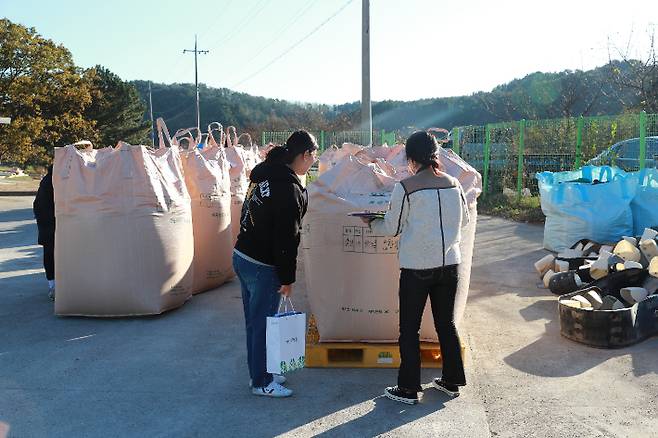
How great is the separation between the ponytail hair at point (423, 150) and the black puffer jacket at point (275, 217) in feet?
2.19

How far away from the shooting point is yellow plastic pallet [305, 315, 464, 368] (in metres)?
4.06

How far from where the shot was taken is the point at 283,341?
11.5 feet

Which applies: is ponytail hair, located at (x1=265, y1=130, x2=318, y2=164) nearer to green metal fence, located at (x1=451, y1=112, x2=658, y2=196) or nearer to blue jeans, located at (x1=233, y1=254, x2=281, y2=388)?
blue jeans, located at (x1=233, y1=254, x2=281, y2=388)

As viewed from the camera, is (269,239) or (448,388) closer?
(269,239)

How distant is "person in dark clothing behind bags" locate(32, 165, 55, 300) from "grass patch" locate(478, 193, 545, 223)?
7.86 meters

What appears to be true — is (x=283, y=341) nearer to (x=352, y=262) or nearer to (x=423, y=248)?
(x=352, y=262)

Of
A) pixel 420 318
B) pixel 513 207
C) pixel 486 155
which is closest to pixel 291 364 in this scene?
pixel 420 318

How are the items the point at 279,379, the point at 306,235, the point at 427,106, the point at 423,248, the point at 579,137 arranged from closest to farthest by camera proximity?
the point at 423,248, the point at 279,379, the point at 306,235, the point at 579,137, the point at 427,106

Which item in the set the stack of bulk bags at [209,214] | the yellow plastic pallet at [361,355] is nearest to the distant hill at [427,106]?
the stack of bulk bags at [209,214]

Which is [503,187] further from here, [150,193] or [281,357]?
[281,357]

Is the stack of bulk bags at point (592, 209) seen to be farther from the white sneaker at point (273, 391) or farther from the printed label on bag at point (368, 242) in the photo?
the white sneaker at point (273, 391)

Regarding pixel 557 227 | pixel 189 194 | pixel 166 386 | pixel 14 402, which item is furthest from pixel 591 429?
pixel 557 227

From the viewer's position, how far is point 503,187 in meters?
13.5

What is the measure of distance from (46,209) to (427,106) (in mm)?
45556
